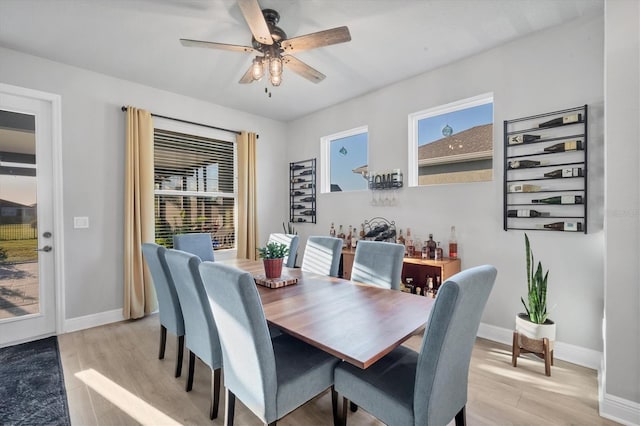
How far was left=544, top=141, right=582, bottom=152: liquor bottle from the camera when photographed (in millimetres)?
2277

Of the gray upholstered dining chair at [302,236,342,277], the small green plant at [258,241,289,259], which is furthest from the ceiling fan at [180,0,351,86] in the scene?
the gray upholstered dining chair at [302,236,342,277]

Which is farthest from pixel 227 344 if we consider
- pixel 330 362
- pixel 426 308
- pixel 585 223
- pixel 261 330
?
pixel 585 223

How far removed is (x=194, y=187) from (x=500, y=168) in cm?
367

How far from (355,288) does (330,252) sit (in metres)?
0.66

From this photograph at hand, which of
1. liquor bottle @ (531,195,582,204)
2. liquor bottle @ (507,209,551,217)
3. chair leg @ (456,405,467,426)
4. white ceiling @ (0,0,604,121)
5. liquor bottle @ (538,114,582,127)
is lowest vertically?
chair leg @ (456,405,467,426)

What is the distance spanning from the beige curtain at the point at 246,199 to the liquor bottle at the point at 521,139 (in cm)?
328

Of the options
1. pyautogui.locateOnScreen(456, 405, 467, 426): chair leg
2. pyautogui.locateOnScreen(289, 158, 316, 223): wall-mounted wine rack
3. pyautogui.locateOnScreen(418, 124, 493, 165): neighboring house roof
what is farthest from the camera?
pyautogui.locateOnScreen(289, 158, 316, 223): wall-mounted wine rack

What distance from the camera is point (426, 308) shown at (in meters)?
1.62

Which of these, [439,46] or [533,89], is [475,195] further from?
[439,46]

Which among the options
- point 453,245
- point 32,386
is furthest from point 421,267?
point 32,386

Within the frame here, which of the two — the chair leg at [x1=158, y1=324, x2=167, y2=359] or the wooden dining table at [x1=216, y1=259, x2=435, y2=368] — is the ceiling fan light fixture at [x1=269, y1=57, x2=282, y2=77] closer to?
the wooden dining table at [x1=216, y1=259, x2=435, y2=368]

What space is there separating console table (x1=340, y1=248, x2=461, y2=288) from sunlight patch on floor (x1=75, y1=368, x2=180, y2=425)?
223 cm

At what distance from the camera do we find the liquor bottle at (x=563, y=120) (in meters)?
2.28

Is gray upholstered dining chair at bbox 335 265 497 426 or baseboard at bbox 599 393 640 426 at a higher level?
gray upholstered dining chair at bbox 335 265 497 426
